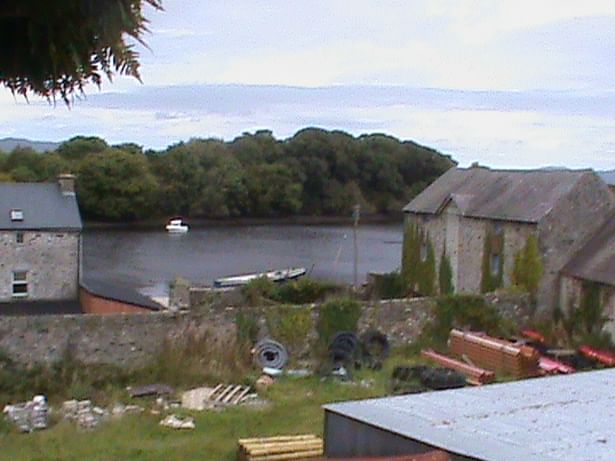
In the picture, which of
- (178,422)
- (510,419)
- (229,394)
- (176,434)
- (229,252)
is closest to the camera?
(510,419)

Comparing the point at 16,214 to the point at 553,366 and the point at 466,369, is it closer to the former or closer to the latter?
the point at 466,369

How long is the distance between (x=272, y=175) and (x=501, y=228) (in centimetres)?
4251

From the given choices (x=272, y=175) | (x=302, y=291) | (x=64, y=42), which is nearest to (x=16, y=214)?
(x=302, y=291)

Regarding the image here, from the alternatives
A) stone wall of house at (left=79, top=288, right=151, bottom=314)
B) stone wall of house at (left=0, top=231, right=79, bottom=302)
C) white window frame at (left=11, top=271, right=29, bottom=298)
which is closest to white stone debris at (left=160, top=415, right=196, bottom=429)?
stone wall of house at (left=79, top=288, right=151, bottom=314)

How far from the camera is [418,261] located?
3020 cm

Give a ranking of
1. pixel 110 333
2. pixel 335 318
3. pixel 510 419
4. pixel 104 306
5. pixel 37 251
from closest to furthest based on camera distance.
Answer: pixel 510 419, pixel 110 333, pixel 335 318, pixel 104 306, pixel 37 251

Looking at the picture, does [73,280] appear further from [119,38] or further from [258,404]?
A: [119,38]

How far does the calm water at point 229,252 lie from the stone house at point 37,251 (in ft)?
27.7

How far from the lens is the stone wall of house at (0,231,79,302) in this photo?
1129 inches

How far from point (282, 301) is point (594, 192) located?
1071cm

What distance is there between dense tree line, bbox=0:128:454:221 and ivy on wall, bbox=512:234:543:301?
3739cm

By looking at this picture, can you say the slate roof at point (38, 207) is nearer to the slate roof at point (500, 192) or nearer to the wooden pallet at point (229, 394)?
the slate roof at point (500, 192)

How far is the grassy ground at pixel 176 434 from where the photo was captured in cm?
1481

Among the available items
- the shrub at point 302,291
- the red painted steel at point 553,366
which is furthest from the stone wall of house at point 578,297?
the shrub at point 302,291
